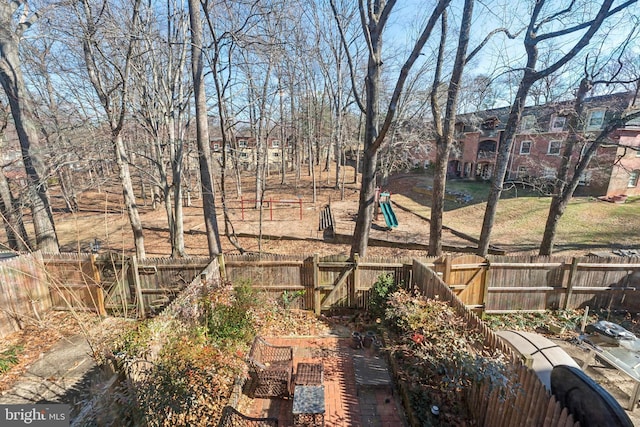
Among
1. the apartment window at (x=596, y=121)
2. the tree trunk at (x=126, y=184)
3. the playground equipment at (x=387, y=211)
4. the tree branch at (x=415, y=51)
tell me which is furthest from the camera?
the apartment window at (x=596, y=121)

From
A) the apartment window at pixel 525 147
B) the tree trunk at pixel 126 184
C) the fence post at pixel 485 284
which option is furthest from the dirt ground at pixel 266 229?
the apartment window at pixel 525 147

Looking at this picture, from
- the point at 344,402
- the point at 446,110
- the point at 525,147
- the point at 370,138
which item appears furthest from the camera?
the point at 525,147

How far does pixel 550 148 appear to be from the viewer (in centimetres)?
2144

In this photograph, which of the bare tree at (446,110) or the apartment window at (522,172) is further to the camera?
the apartment window at (522,172)

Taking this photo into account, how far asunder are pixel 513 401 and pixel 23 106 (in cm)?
1235

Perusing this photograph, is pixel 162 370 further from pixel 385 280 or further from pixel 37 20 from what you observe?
pixel 37 20

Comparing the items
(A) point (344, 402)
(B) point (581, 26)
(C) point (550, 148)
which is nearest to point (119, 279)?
(A) point (344, 402)

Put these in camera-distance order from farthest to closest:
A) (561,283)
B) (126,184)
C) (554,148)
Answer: (554,148) → (126,184) → (561,283)

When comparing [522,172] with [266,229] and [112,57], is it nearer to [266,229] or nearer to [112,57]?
[266,229]

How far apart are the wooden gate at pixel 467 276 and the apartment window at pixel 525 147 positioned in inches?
864

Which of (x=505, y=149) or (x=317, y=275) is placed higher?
(x=505, y=149)

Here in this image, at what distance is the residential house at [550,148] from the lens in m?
12.2

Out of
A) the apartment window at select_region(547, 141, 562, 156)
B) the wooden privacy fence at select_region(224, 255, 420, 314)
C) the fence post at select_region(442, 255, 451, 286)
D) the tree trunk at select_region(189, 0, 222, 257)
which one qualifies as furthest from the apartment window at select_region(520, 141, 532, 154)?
the tree trunk at select_region(189, 0, 222, 257)

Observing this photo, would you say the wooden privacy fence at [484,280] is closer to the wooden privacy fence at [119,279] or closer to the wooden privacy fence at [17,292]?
the wooden privacy fence at [119,279]
